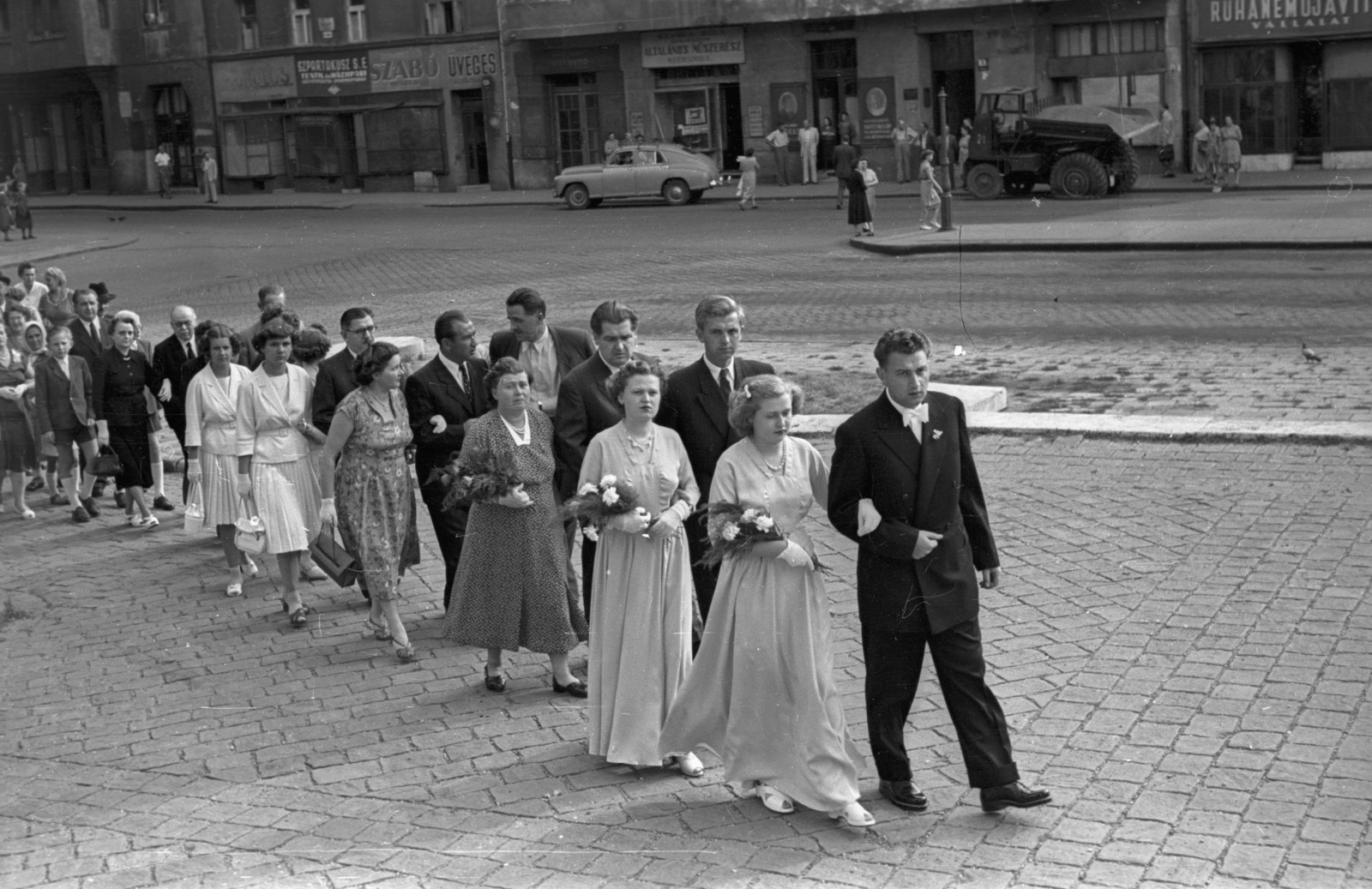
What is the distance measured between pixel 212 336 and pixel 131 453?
223 cm

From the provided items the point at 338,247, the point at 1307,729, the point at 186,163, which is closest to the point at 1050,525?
the point at 1307,729

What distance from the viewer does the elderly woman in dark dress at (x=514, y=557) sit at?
26.2 feet

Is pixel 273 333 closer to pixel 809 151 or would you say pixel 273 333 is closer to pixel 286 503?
pixel 286 503

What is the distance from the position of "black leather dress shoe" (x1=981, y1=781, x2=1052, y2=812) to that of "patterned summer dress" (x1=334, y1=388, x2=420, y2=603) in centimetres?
372

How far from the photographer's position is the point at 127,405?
12.6 m

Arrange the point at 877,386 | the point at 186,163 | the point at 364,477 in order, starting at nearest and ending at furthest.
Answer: the point at 364,477, the point at 877,386, the point at 186,163

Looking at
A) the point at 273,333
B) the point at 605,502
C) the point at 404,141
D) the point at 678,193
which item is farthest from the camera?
the point at 404,141

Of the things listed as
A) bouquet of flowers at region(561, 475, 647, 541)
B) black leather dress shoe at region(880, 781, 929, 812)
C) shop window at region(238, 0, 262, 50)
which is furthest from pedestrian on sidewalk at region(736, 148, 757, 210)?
black leather dress shoe at region(880, 781, 929, 812)

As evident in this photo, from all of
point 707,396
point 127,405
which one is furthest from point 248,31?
point 707,396

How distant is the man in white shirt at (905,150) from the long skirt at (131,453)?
31.3 metres

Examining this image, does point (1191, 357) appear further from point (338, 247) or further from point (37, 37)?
point (338, 247)

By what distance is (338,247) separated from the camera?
32594 millimetres

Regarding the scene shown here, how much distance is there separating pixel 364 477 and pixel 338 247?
24385 mm

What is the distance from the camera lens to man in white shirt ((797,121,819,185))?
42688mm
